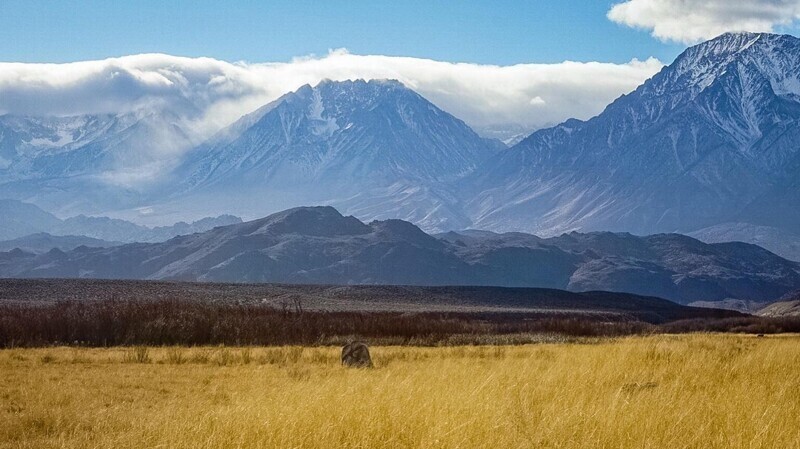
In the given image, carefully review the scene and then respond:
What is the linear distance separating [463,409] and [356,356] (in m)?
19.4

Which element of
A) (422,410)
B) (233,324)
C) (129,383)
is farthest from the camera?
(233,324)

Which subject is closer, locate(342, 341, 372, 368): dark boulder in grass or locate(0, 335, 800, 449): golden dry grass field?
locate(0, 335, 800, 449): golden dry grass field

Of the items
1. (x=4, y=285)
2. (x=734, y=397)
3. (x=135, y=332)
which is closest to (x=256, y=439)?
(x=734, y=397)

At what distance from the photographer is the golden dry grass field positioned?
11.9 metres

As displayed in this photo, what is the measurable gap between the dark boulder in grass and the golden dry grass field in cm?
664

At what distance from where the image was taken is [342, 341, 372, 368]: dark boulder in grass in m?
31.6

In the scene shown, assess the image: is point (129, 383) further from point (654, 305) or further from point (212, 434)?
point (654, 305)

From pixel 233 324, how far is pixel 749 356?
4023cm

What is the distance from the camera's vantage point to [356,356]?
32.2 meters

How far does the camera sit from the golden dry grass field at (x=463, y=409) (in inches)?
469

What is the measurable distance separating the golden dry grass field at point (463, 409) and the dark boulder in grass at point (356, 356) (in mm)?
6644

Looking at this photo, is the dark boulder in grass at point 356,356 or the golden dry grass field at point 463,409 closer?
the golden dry grass field at point 463,409

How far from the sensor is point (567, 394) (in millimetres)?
15820

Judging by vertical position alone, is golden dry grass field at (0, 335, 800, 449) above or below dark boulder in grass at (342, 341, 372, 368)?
above
